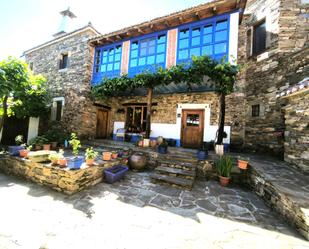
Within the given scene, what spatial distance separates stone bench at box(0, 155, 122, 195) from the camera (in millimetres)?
3771

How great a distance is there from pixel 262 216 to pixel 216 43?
6.09 meters

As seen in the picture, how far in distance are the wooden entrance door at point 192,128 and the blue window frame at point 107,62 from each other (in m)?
4.45

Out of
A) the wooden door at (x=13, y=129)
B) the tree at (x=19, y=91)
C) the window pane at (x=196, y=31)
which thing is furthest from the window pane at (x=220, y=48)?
the wooden door at (x=13, y=129)

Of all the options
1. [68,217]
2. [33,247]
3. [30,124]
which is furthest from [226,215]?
[30,124]

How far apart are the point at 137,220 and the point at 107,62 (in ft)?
26.7

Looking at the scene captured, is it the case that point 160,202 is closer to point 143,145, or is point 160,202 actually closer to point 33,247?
point 33,247

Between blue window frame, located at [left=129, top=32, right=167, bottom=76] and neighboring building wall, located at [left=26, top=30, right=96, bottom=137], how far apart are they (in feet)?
9.23

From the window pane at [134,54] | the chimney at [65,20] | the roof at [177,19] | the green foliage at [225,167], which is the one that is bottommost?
the green foliage at [225,167]

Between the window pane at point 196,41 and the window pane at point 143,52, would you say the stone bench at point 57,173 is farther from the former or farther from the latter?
the window pane at point 196,41

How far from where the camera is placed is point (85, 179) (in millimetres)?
4062

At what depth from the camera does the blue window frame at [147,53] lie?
713 cm

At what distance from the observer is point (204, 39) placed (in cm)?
639

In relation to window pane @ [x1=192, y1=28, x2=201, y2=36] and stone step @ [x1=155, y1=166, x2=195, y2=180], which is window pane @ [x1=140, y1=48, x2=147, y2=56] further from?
stone step @ [x1=155, y1=166, x2=195, y2=180]

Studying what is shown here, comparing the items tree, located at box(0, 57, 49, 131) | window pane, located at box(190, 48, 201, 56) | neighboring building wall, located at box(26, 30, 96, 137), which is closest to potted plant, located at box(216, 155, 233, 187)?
window pane, located at box(190, 48, 201, 56)
